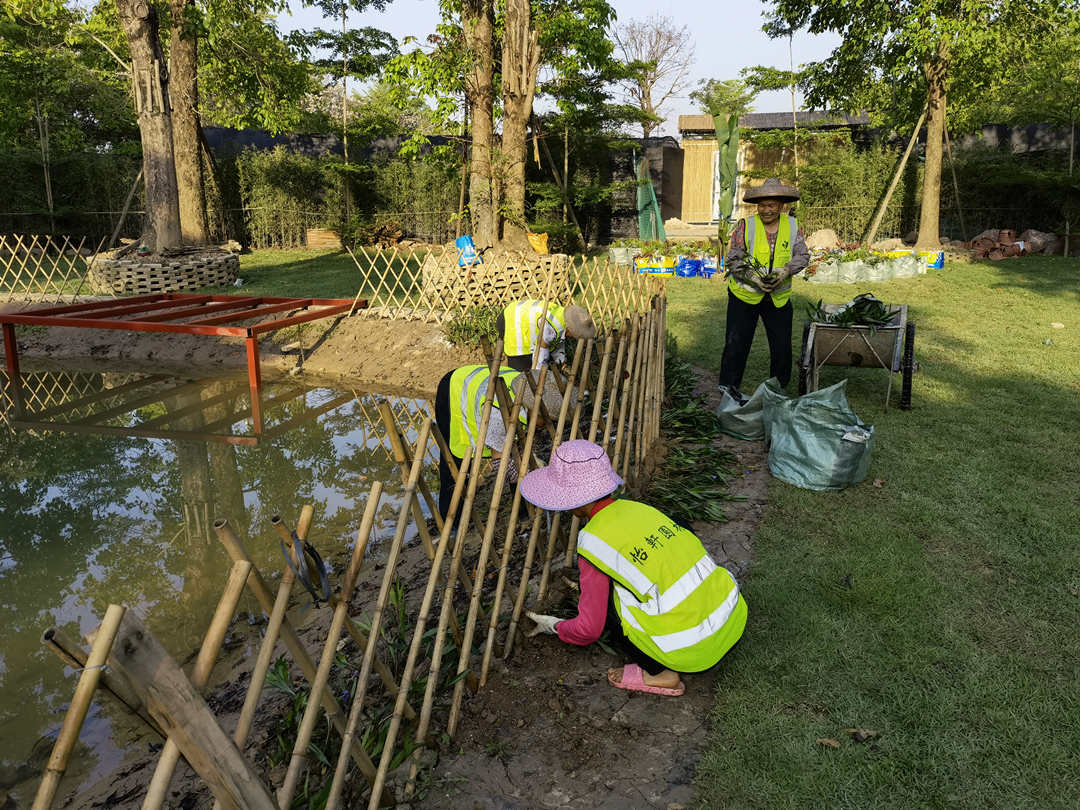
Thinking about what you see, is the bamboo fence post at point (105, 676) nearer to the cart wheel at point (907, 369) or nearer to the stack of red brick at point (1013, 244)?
the cart wheel at point (907, 369)

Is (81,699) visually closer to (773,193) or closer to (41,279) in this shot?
(773,193)

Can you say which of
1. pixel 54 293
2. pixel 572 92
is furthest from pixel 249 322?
pixel 572 92

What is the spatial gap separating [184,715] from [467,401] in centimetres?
205

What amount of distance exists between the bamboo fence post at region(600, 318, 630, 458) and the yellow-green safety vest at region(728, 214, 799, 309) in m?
1.46

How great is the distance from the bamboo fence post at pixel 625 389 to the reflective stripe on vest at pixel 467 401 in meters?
0.66

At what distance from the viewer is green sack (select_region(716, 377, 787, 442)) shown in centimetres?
480

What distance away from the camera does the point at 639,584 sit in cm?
235

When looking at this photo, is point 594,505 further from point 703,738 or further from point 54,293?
point 54,293

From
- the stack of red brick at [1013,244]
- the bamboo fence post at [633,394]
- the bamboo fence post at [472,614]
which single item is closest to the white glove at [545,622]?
the bamboo fence post at [472,614]

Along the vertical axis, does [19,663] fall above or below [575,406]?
below

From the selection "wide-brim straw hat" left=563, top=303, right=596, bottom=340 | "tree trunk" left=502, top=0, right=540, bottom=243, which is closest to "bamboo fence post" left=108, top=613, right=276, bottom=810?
"wide-brim straw hat" left=563, top=303, right=596, bottom=340

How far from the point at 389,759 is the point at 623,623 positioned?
0.85 m

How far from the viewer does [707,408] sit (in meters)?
5.57

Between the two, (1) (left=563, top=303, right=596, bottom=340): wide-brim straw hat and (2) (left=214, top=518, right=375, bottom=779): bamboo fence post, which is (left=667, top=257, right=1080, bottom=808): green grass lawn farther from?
(1) (left=563, top=303, right=596, bottom=340): wide-brim straw hat
